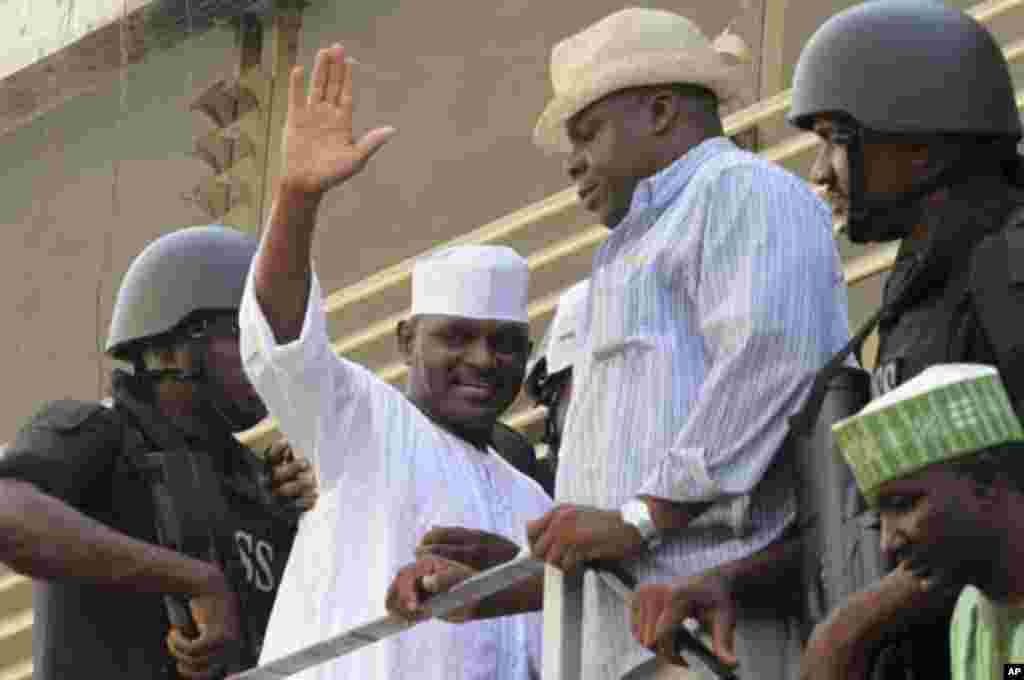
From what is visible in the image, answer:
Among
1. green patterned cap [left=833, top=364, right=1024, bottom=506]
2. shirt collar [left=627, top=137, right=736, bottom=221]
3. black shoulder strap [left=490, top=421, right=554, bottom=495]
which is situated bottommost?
green patterned cap [left=833, top=364, right=1024, bottom=506]

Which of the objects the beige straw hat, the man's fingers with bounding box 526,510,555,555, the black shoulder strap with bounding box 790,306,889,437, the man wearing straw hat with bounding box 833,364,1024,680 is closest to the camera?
the man wearing straw hat with bounding box 833,364,1024,680

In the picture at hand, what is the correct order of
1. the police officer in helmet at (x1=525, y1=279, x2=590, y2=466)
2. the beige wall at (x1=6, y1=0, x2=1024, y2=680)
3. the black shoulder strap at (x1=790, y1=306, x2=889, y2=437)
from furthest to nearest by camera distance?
the beige wall at (x1=6, y1=0, x2=1024, y2=680) < the police officer in helmet at (x1=525, y1=279, x2=590, y2=466) < the black shoulder strap at (x1=790, y1=306, x2=889, y2=437)

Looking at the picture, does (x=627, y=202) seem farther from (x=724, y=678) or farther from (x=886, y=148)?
(x=724, y=678)

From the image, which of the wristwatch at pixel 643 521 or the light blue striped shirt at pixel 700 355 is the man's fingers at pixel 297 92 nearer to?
the light blue striped shirt at pixel 700 355

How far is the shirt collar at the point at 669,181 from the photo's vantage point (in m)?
5.66

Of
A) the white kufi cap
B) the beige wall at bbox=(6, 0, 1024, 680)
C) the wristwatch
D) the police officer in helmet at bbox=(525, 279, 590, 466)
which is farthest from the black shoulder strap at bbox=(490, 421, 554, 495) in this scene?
the beige wall at bbox=(6, 0, 1024, 680)

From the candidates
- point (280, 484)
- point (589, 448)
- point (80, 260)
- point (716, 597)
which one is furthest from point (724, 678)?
point (80, 260)

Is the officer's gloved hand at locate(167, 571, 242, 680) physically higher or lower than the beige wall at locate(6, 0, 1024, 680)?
lower

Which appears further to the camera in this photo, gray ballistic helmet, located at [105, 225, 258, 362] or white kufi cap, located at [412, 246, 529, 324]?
gray ballistic helmet, located at [105, 225, 258, 362]

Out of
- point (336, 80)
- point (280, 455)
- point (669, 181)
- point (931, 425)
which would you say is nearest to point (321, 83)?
point (336, 80)

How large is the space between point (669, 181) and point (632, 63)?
209 mm

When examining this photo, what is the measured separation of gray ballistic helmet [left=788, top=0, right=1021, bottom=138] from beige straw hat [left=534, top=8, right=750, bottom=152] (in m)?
0.17

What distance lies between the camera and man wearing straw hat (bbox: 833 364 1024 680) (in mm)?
4645

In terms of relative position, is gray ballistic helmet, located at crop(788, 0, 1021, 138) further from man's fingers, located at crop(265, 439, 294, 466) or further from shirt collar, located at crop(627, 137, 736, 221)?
man's fingers, located at crop(265, 439, 294, 466)
